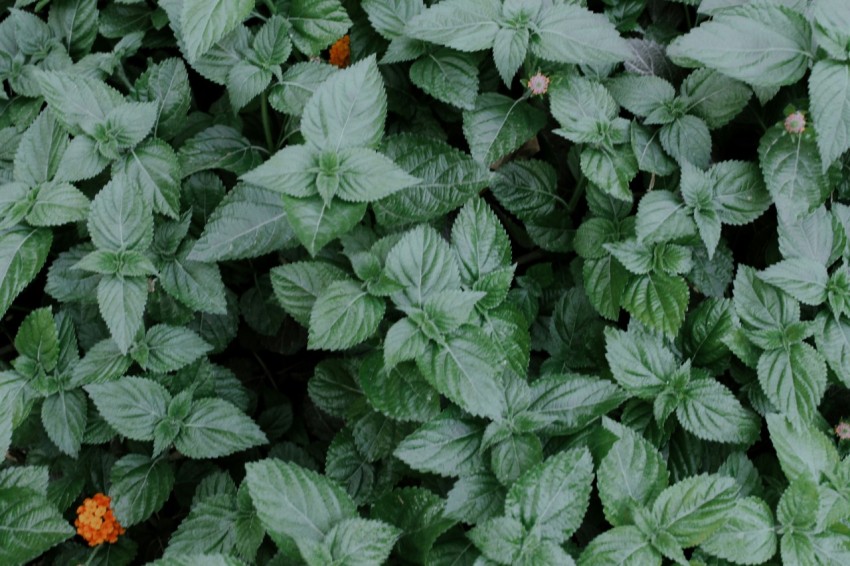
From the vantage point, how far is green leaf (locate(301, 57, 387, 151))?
5.68 feet

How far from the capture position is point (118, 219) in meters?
1.81

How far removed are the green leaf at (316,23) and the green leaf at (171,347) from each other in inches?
31.3

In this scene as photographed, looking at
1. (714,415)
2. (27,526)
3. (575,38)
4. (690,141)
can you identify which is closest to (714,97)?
(690,141)

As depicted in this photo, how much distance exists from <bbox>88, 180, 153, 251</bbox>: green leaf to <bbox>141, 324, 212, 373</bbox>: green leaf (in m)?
0.24

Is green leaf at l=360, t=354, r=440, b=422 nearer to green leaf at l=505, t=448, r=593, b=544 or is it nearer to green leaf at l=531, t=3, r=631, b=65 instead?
green leaf at l=505, t=448, r=593, b=544

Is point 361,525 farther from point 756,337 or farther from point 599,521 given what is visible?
point 756,337

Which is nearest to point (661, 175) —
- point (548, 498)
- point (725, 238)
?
point (725, 238)

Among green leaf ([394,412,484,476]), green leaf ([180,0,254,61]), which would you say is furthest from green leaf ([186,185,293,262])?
green leaf ([394,412,484,476])

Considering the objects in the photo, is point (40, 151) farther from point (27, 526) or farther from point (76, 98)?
point (27, 526)

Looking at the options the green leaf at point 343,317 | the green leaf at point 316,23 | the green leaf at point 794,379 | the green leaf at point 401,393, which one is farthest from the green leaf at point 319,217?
the green leaf at point 794,379

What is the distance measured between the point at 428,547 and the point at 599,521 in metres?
0.46

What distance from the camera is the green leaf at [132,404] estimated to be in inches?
71.9

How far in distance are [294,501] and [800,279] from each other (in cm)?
122

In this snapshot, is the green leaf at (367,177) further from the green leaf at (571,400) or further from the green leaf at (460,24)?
the green leaf at (571,400)
